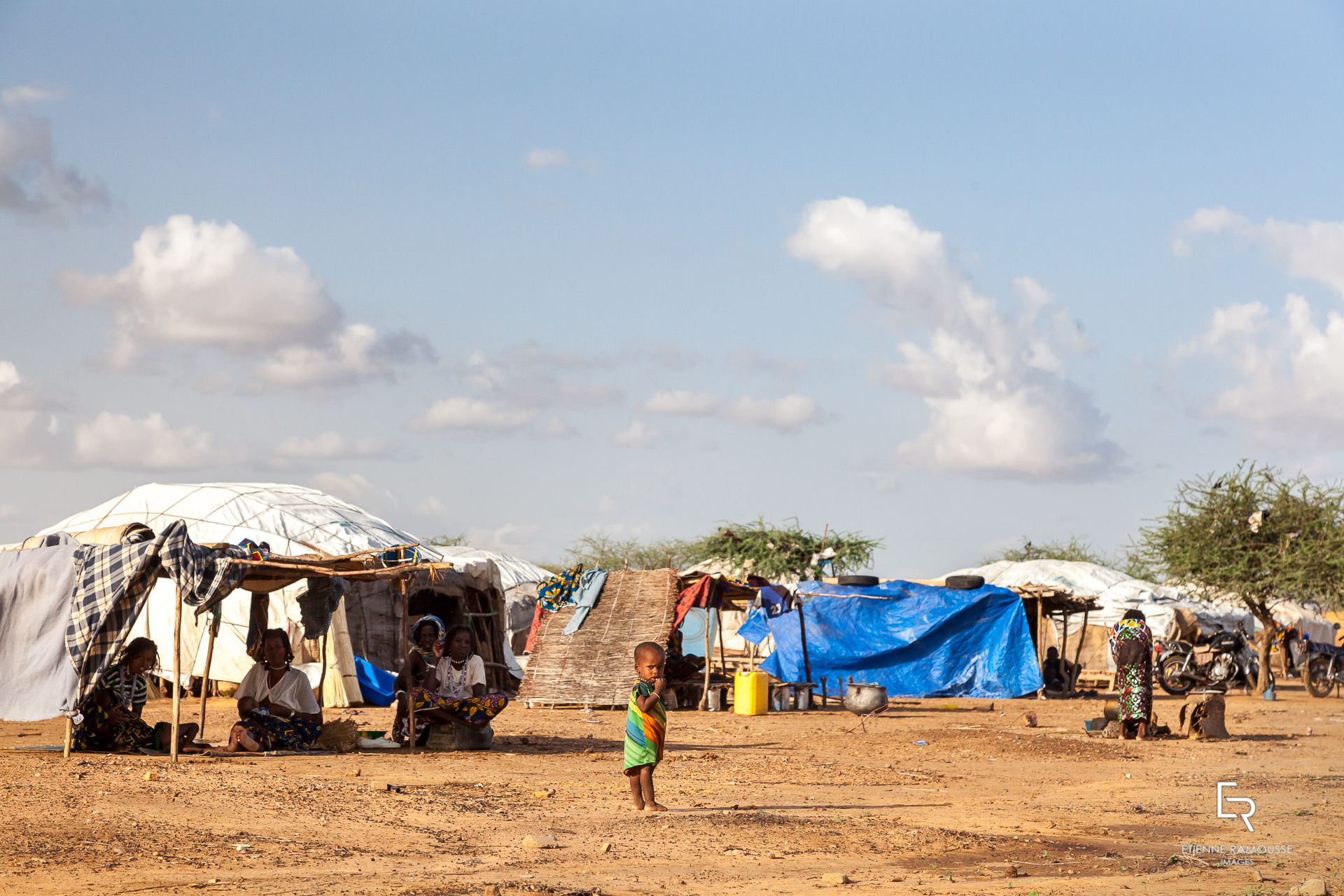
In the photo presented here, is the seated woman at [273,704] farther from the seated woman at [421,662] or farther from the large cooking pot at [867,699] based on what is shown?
the large cooking pot at [867,699]

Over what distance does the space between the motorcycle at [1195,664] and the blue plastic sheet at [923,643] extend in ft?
7.36

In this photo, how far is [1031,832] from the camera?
7.58m

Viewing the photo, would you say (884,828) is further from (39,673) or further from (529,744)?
(39,673)

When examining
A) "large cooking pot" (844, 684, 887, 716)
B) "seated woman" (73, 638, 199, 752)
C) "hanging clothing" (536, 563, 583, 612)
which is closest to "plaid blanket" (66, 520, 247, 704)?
"seated woman" (73, 638, 199, 752)

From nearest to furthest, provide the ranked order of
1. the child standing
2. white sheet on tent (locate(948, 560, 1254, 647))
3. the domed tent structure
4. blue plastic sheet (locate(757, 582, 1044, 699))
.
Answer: the child standing
the domed tent structure
blue plastic sheet (locate(757, 582, 1044, 699))
white sheet on tent (locate(948, 560, 1254, 647))

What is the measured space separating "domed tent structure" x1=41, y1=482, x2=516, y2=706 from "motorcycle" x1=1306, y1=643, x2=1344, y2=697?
583 inches

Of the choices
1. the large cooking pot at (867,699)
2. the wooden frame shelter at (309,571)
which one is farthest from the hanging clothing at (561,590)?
the wooden frame shelter at (309,571)

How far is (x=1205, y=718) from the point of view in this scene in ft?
47.1

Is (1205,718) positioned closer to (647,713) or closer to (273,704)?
(647,713)

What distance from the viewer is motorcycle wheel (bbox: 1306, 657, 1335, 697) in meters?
24.0

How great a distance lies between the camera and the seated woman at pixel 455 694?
11.7 meters

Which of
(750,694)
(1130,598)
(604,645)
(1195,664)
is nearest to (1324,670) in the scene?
(1195,664)

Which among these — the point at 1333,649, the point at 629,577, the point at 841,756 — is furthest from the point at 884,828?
the point at 1333,649

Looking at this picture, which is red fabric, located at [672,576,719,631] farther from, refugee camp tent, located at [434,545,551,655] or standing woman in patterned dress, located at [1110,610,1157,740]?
refugee camp tent, located at [434,545,551,655]
